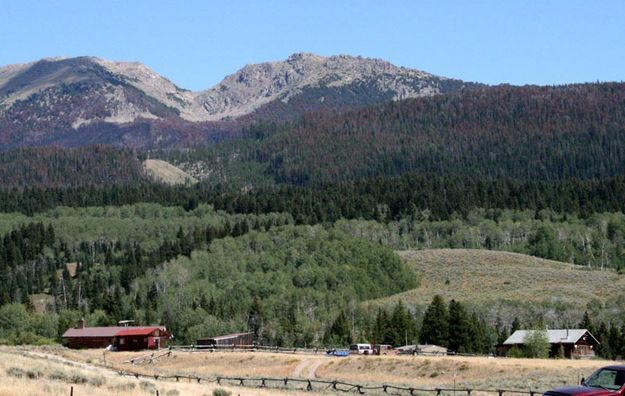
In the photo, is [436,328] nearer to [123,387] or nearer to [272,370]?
[272,370]

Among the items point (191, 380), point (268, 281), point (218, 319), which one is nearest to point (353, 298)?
point (268, 281)

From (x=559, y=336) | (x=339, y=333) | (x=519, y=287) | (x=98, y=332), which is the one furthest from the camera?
(x=519, y=287)

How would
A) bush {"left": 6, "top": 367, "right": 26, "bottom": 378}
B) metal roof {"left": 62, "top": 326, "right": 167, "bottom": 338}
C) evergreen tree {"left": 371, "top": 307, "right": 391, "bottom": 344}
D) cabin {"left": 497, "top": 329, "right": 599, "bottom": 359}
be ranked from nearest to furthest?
1. bush {"left": 6, "top": 367, "right": 26, "bottom": 378}
2. cabin {"left": 497, "top": 329, "right": 599, "bottom": 359}
3. metal roof {"left": 62, "top": 326, "right": 167, "bottom": 338}
4. evergreen tree {"left": 371, "top": 307, "right": 391, "bottom": 344}

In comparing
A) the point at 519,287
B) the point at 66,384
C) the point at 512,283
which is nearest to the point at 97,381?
the point at 66,384

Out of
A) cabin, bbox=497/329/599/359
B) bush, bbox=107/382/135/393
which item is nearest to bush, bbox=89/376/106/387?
bush, bbox=107/382/135/393

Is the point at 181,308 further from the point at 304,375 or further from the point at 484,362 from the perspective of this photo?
the point at 484,362

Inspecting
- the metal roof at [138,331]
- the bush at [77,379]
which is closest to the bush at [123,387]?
the bush at [77,379]

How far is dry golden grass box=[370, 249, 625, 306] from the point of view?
157 m

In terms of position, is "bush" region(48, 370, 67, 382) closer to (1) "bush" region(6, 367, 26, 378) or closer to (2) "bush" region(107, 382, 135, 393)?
(1) "bush" region(6, 367, 26, 378)

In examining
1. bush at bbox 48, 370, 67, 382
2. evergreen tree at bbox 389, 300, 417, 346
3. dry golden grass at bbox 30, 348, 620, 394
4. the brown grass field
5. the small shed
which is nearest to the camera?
the brown grass field

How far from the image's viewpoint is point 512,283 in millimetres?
175375

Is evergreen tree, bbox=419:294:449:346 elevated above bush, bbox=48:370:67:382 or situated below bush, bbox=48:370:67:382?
below

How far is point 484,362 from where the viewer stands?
269ft

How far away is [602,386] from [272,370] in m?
58.0
